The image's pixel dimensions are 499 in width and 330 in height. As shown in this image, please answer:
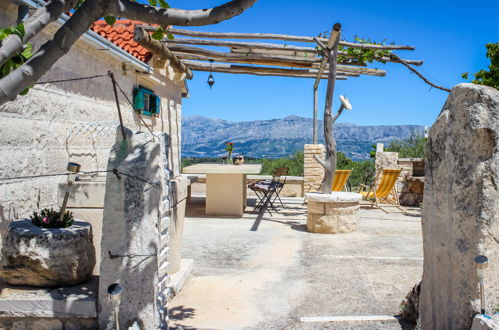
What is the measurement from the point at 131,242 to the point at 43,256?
60 centimetres

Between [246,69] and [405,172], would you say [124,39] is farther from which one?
[405,172]

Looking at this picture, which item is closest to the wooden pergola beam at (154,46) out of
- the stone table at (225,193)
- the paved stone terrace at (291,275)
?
the stone table at (225,193)

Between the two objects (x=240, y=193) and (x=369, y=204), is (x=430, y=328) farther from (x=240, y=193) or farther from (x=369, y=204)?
(x=369, y=204)

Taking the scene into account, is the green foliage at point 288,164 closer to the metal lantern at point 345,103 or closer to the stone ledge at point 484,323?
the metal lantern at point 345,103

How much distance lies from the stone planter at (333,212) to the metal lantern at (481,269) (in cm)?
467

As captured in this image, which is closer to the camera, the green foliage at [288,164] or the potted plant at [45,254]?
the potted plant at [45,254]

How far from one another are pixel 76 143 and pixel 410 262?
4.31 metres

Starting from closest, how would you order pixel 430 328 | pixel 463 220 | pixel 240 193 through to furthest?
1. pixel 463 220
2. pixel 430 328
3. pixel 240 193

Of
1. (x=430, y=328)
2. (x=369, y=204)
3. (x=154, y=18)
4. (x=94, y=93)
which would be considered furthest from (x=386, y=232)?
(x=154, y=18)

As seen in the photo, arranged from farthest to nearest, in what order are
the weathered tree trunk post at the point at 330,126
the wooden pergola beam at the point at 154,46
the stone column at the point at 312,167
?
the stone column at the point at 312,167 < the weathered tree trunk post at the point at 330,126 < the wooden pergola beam at the point at 154,46

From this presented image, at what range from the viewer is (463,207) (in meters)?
2.82

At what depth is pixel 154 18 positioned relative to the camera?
2.40m

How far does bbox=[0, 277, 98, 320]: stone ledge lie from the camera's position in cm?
289

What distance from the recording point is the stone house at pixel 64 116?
3678 millimetres
